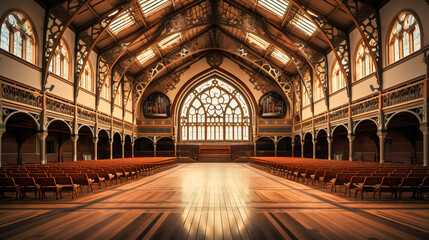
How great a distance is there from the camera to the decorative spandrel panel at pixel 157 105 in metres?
39.9

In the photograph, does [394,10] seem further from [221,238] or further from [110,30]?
[110,30]

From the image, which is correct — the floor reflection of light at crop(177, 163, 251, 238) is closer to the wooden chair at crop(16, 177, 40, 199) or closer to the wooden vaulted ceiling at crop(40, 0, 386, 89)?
the wooden chair at crop(16, 177, 40, 199)

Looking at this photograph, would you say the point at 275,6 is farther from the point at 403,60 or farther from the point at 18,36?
the point at 18,36

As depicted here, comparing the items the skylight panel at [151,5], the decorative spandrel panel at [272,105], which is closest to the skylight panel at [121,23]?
the skylight panel at [151,5]

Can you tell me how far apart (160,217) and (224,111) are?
35716 mm

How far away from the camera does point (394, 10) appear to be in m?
16.8

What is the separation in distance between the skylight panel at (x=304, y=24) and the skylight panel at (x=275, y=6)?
116cm

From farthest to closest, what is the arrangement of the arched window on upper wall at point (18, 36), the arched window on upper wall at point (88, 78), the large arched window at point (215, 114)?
the large arched window at point (215, 114)
the arched window on upper wall at point (88, 78)
the arched window on upper wall at point (18, 36)

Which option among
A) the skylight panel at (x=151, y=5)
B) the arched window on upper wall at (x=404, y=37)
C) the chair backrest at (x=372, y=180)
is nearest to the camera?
the chair backrest at (x=372, y=180)

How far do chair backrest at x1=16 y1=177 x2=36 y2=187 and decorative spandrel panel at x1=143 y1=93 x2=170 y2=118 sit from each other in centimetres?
3105

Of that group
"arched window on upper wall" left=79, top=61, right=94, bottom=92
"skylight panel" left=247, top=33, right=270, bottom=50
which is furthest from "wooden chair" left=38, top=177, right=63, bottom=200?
"skylight panel" left=247, top=33, right=270, bottom=50

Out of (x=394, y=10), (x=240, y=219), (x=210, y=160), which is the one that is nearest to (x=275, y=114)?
(x=210, y=160)

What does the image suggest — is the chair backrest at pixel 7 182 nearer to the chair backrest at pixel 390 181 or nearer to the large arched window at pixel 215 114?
the chair backrest at pixel 390 181

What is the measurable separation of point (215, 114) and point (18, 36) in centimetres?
2841
